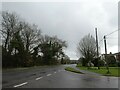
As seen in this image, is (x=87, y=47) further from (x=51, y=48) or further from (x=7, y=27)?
(x=7, y=27)

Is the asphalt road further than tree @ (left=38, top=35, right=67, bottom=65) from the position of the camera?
No

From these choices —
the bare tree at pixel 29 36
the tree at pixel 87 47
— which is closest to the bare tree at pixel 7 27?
the bare tree at pixel 29 36

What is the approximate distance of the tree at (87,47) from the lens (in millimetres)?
82188

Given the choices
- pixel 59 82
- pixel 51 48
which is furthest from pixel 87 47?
pixel 59 82

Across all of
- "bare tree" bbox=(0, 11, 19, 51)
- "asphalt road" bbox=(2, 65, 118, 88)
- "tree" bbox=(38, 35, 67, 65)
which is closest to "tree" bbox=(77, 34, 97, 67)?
"tree" bbox=(38, 35, 67, 65)

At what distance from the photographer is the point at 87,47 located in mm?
86875

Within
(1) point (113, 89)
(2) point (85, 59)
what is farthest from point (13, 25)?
(1) point (113, 89)

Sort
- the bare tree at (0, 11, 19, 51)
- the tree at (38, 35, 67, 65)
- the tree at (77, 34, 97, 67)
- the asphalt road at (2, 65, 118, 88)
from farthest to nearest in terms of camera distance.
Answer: the tree at (38, 35, 67, 65)
the tree at (77, 34, 97, 67)
the bare tree at (0, 11, 19, 51)
the asphalt road at (2, 65, 118, 88)

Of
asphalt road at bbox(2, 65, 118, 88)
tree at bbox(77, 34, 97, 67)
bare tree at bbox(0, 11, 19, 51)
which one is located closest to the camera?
asphalt road at bbox(2, 65, 118, 88)

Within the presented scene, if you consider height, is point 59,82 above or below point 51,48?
below

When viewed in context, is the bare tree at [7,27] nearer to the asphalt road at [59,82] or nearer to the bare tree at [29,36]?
the bare tree at [29,36]

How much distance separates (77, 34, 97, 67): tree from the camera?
82.2 meters

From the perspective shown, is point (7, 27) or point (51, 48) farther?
point (51, 48)

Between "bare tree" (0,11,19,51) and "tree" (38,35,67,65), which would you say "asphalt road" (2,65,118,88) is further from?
"tree" (38,35,67,65)
